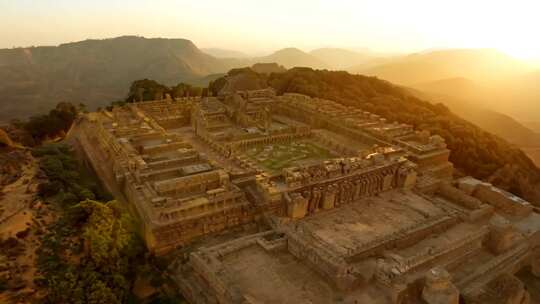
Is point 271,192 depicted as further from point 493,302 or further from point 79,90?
point 79,90

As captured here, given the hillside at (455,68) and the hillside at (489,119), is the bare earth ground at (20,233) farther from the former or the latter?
the hillside at (455,68)

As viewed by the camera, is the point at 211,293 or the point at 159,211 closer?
the point at 211,293

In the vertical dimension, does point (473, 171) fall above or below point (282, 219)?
below

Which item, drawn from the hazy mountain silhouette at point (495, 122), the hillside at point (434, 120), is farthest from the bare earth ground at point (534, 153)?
the hillside at point (434, 120)

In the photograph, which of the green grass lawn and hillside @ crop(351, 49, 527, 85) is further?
hillside @ crop(351, 49, 527, 85)

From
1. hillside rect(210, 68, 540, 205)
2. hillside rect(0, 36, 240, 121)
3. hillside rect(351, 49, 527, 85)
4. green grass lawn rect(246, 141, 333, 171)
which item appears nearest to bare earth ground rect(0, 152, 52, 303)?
green grass lawn rect(246, 141, 333, 171)

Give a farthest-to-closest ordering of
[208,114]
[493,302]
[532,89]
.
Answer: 1. [532,89]
2. [208,114]
3. [493,302]

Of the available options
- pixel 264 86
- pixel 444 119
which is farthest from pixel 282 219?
pixel 264 86

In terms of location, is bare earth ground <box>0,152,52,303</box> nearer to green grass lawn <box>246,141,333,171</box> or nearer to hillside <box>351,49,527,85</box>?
green grass lawn <box>246,141,333,171</box>
